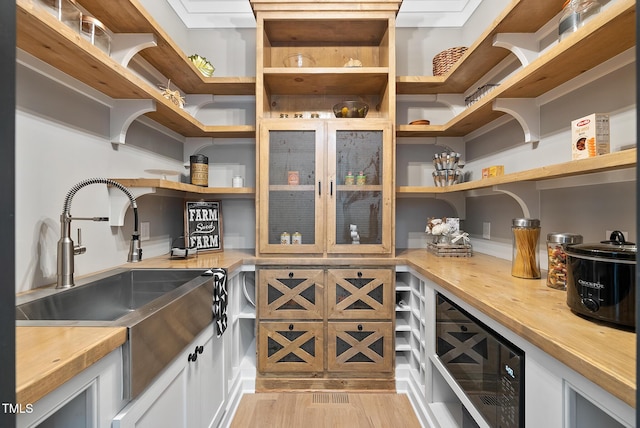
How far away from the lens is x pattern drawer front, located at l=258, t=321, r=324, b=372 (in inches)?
76.9

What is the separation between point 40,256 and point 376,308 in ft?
5.59

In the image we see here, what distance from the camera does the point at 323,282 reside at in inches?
77.6

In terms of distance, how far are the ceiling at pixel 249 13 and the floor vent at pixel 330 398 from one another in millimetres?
2799

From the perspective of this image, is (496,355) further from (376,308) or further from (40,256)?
(40,256)

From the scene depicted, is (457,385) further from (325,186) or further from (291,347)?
(325,186)

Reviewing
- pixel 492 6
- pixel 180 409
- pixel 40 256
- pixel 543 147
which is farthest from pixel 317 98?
pixel 180 409

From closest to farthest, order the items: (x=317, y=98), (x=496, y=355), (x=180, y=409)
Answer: (x=496, y=355) < (x=180, y=409) < (x=317, y=98)

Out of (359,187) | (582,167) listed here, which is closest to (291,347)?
(359,187)

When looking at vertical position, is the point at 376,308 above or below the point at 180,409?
above

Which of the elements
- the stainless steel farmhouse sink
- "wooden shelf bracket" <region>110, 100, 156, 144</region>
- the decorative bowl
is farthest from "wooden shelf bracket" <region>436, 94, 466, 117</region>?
the stainless steel farmhouse sink

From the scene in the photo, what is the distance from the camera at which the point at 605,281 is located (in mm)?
776

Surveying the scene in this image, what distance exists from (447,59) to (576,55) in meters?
1.19

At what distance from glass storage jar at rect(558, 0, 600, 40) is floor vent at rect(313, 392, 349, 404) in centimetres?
210

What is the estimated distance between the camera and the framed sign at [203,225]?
2184 mm
